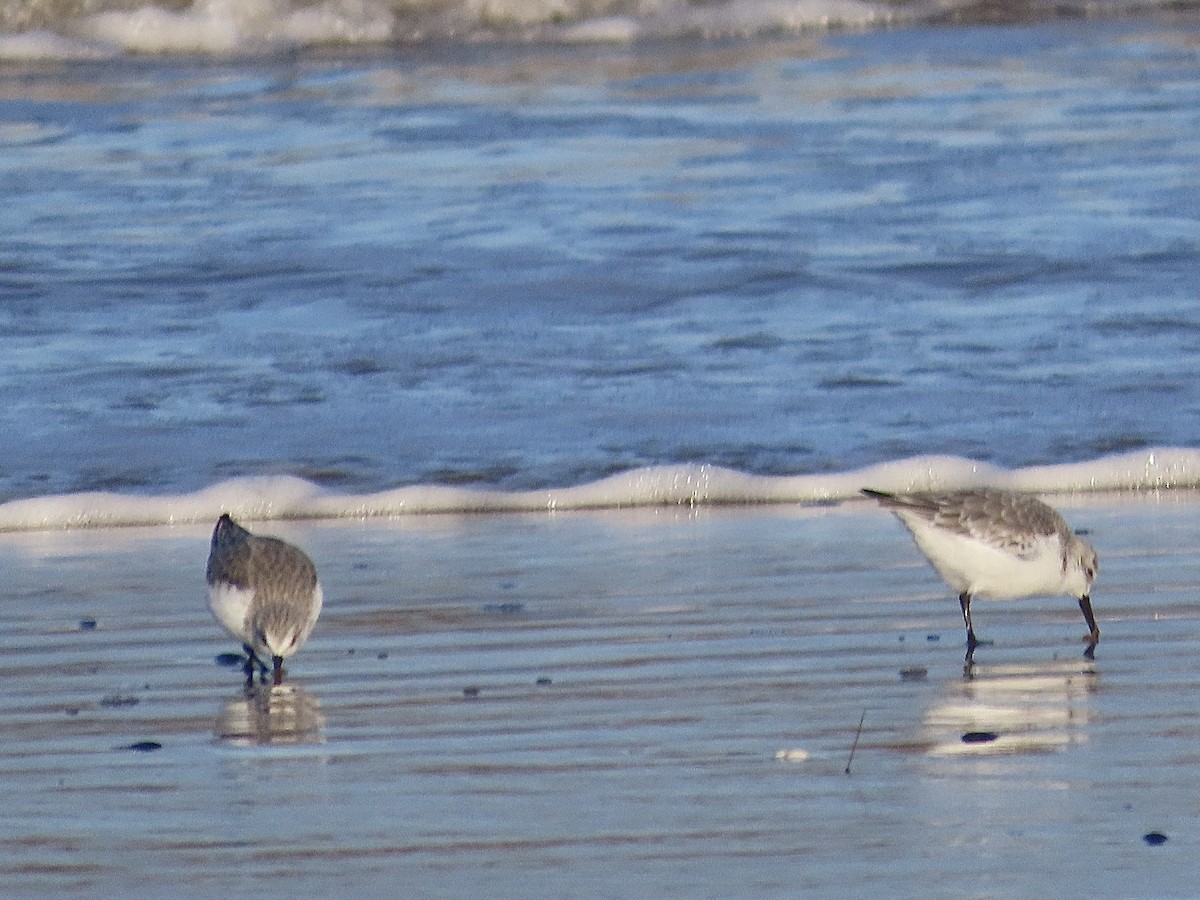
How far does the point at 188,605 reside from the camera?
575 centimetres

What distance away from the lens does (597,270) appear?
35.1 ft

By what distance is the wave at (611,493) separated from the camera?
23.6 ft

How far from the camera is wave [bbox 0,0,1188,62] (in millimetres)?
19516

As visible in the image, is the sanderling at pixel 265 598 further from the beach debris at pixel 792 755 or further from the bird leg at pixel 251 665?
the beach debris at pixel 792 755

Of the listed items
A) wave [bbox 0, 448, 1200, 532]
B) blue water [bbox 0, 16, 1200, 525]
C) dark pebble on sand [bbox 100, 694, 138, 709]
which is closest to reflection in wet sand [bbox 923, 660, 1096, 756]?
dark pebble on sand [bbox 100, 694, 138, 709]

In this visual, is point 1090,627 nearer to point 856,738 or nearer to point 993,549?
point 993,549

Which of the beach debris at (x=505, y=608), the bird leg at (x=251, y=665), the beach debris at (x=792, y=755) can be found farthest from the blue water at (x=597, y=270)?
the beach debris at (x=792, y=755)

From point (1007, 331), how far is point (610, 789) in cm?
593

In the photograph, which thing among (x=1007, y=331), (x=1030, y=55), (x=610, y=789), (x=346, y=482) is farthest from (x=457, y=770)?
(x=1030, y=55)

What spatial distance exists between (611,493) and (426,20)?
44.5 feet

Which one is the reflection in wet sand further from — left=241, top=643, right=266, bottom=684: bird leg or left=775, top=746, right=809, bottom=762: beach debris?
left=241, top=643, right=266, bottom=684: bird leg

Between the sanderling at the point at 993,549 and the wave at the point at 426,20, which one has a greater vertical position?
the wave at the point at 426,20

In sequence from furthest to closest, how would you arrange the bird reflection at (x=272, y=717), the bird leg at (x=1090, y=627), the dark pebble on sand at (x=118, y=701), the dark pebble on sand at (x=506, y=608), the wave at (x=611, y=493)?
the wave at (x=611, y=493), the dark pebble on sand at (x=506, y=608), the bird leg at (x=1090, y=627), the dark pebble on sand at (x=118, y=701), the bird reflection at (x=272, y=717)

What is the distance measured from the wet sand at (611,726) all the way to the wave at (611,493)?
507 millimetres
